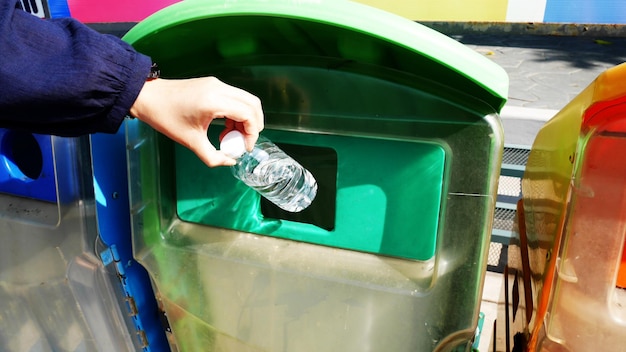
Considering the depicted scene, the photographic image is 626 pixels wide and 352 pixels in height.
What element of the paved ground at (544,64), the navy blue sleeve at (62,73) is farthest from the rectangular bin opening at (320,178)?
the paved ground at (544,64)

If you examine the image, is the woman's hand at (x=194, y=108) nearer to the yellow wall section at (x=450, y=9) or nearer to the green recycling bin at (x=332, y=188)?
the green recycling bin at (x=332, y=188)

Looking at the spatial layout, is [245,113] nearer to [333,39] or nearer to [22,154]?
[333,39]

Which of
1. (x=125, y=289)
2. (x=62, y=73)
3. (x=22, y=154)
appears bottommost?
(x=125, y=289)

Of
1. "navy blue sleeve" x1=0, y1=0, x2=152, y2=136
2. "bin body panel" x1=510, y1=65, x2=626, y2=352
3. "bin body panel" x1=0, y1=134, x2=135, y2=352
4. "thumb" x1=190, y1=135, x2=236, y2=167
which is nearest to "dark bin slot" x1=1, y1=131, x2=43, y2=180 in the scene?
"bin body panel" x1=0, y1=134, x2=135, y2=352

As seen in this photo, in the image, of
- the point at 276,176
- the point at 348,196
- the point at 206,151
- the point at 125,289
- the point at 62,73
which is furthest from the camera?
the point at 125,289

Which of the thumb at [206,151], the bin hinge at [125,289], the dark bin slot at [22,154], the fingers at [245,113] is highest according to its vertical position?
the fingers at [245,113]

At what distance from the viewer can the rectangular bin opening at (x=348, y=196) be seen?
1138 millimetres

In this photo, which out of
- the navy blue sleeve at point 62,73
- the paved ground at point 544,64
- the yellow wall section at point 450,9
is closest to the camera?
the navy blue sleeve at point 62,73

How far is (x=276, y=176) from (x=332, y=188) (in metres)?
0.23

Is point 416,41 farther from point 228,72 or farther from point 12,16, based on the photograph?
point 12,16

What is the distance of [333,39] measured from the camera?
41.8 inches

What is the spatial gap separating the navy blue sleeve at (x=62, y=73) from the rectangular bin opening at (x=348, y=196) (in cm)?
35

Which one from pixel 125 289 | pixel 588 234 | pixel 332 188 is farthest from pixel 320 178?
pixel 125 289

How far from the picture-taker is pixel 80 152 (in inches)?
56.4
